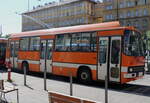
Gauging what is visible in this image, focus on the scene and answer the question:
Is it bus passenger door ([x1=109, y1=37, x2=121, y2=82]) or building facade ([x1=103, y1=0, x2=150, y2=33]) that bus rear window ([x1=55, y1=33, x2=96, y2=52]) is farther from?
building facade ([x1=103, y1=0, x2=150, y2=33])

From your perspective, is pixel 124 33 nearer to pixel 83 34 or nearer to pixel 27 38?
pixel 83 34

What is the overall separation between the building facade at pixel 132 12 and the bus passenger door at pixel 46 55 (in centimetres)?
5320

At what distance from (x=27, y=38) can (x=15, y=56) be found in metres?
2.08

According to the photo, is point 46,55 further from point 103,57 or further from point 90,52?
point 103,57

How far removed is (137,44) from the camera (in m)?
11.1

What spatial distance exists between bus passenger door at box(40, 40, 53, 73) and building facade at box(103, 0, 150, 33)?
53201mm

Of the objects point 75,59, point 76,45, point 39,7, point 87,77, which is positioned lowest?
point 87,77

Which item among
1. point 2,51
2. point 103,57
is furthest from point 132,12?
point 103,57

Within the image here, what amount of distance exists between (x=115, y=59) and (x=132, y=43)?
44.5 inches

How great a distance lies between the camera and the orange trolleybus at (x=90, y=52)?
34.4 ft

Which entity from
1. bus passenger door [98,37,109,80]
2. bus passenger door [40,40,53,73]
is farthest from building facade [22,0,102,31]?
bus passenger door [98,37,109,80]

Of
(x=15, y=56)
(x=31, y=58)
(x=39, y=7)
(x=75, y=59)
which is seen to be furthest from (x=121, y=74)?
(x=39, y=7)

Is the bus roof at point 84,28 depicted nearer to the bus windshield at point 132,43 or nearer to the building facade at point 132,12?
the bus windshield at point 132,43

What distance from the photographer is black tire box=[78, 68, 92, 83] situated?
1182 centimetres
